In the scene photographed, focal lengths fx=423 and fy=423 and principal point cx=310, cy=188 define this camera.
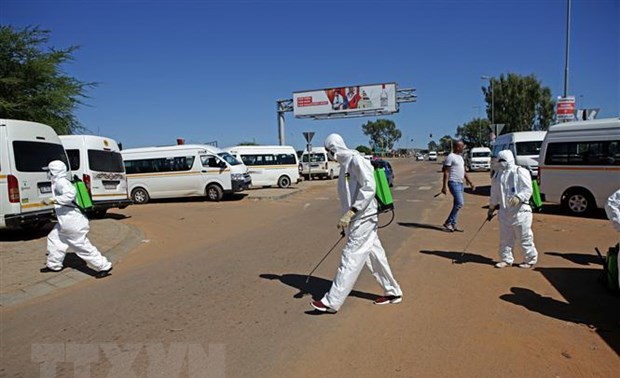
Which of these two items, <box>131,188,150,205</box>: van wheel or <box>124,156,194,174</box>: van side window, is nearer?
<box>124,156,194,174</box>: van side window

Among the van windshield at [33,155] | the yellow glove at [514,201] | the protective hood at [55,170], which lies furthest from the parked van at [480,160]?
the protective hood at [55,170]

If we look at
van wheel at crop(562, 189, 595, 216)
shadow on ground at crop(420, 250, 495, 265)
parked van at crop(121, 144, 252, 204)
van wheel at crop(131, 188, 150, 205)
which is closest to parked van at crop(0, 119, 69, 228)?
parked van at crop(121, 144, 252, 204)

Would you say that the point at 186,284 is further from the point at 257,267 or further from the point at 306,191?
the point at 306,191

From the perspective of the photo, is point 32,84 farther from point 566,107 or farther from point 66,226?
point 566,107

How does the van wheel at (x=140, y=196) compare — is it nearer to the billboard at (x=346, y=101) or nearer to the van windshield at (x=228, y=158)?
the van windshield at (x=228, y=158)

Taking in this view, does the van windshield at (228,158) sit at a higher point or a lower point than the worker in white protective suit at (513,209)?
higher

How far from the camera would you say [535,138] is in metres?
17.9

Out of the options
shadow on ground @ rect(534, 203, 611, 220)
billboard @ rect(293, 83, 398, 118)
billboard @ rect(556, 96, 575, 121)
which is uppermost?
billboard @ rect(293, 83, 398, 118)

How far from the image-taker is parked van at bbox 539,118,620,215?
33.5ft

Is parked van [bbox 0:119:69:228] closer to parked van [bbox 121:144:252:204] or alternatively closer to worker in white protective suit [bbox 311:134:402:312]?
worker in white protective suit [bbox 311:134:402:312]

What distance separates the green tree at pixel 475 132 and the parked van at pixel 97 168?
219 ft

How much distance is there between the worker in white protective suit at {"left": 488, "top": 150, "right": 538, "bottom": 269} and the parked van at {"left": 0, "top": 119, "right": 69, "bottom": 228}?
8816mm

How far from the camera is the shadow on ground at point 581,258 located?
20.6 feet

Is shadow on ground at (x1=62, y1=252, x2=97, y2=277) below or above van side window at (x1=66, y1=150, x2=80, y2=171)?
below
